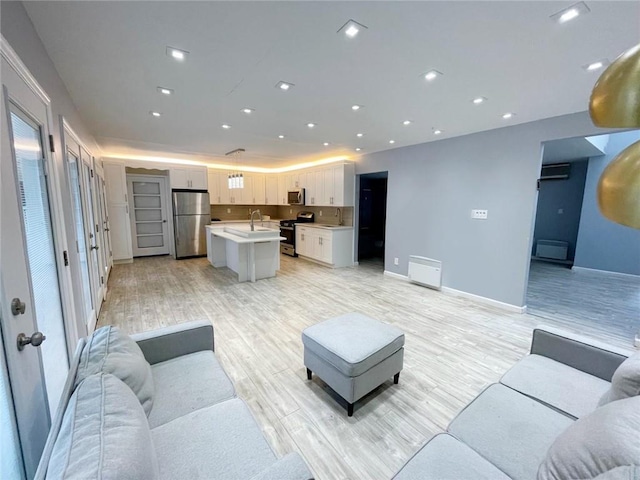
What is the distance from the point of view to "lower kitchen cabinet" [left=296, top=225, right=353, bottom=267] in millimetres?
6078

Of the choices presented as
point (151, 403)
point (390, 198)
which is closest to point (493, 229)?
point (390, 198)

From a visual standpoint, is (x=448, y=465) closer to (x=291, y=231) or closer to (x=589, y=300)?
(x=589, y=300)

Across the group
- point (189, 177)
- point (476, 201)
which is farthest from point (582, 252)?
point (189, 177)

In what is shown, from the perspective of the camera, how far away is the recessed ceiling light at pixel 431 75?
2.20 m

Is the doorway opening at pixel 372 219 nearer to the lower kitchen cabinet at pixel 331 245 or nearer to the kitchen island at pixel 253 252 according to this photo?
the lower kitchen cabinet at pixel 331 245

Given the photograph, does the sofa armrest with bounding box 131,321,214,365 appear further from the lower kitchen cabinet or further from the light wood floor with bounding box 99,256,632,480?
the lower kitchen cabinet

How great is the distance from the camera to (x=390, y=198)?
536cm

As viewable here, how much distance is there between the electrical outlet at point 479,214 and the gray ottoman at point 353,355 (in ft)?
9.15

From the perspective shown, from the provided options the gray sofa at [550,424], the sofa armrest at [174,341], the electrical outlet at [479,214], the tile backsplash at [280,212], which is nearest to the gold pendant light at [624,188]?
the gray sofa at [550,424]

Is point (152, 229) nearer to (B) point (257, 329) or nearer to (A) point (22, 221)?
(B) point (257, 329)

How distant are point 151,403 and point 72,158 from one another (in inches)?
117

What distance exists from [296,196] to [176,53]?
5326 mm

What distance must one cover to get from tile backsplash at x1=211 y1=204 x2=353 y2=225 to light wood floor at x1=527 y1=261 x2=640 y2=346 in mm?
3842

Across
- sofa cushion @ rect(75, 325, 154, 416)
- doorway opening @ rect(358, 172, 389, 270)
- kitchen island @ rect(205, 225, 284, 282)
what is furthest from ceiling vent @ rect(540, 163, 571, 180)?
sofa cushion @ rect(75, 325, 154, 416)
